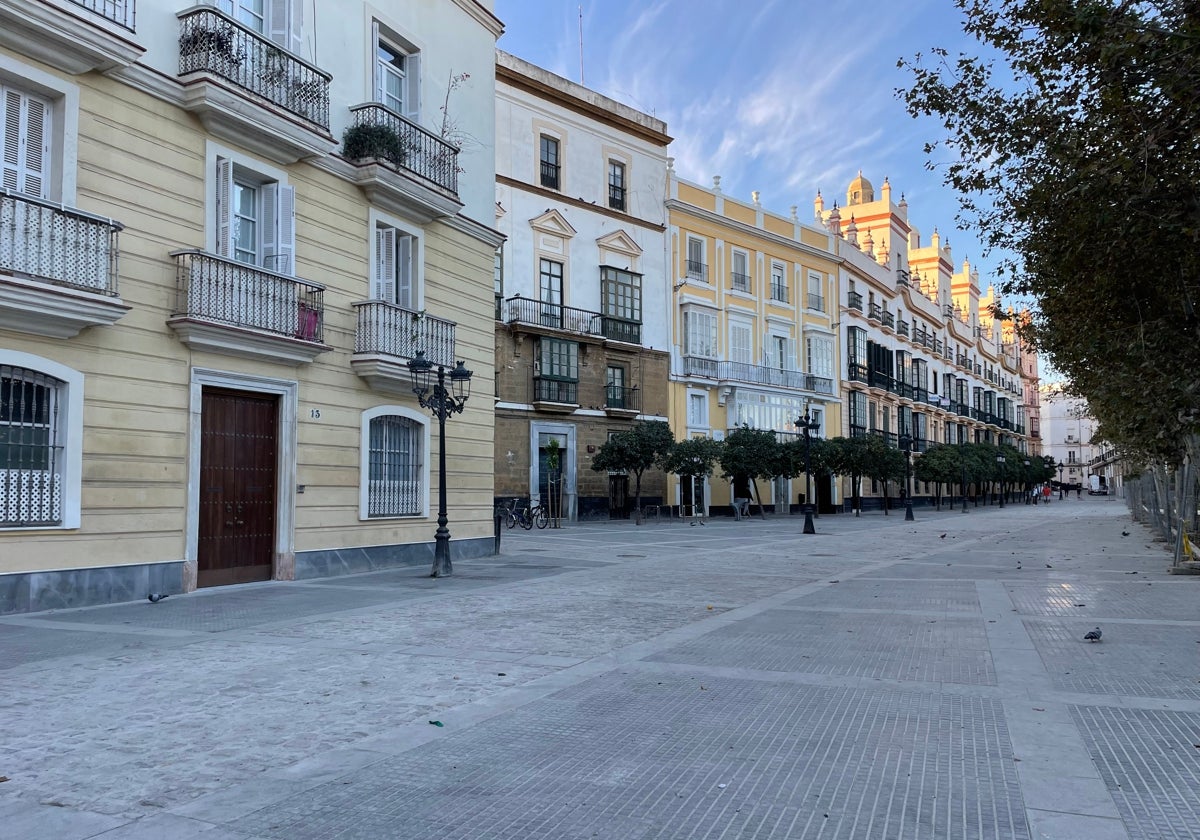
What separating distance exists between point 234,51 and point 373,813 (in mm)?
11180

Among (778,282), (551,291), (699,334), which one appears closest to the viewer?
(551,291)

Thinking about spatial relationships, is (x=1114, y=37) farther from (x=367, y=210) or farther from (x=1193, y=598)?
(x=367, y=210)

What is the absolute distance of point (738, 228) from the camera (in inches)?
1761

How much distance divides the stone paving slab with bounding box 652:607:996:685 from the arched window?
7.60 metres

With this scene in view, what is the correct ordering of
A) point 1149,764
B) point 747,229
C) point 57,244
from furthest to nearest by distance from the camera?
point 747,229
point 57,244
point 1149,764

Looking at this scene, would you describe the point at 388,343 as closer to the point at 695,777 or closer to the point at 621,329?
the point at 695,777

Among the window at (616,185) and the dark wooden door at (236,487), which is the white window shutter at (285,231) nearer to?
the dark wooden door at (236,487)

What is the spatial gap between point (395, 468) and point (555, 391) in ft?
64.4

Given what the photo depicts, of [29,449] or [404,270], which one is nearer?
[29,449]

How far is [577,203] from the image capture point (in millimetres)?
37000

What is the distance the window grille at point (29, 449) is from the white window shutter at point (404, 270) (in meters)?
6.74

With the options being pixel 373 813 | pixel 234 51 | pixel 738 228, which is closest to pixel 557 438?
pixel 738 228

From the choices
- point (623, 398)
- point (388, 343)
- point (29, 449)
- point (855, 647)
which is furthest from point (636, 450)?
point (855, 647)

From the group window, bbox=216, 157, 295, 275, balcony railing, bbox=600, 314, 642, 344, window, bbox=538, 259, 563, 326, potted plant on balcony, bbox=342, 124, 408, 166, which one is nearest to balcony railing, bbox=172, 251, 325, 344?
window, bbox=216, 157, 295, 275
